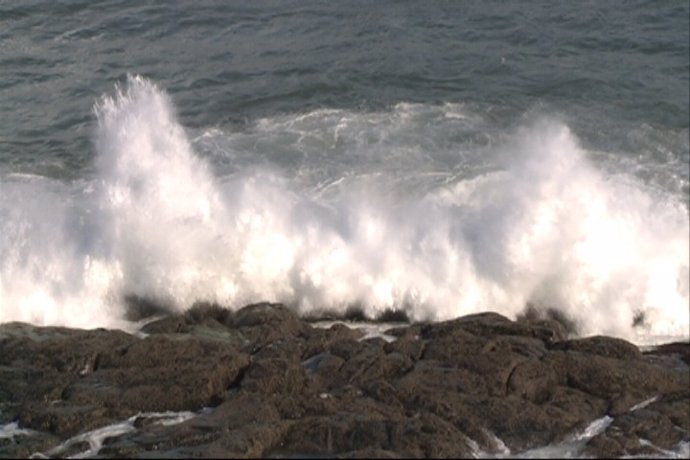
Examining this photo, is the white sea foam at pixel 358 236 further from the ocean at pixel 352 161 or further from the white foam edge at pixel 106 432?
the white foam edge at pixel 106 432

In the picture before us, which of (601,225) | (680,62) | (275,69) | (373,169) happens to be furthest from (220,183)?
(680,62)

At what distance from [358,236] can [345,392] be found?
705 centimetres

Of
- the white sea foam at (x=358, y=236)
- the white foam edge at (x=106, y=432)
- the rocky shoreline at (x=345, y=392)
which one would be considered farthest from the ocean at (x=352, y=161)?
the white foam edge at (x=106, y=432)

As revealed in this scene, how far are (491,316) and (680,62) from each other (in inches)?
498

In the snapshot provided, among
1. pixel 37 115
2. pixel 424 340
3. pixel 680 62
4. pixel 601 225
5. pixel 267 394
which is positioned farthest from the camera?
pixel 37 115

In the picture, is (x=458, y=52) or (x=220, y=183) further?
(x=458, y=52)

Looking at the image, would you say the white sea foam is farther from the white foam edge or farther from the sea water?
the white foam edge

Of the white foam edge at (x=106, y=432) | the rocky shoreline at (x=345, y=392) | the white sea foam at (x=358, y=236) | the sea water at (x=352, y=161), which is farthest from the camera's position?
the sea water at (x=352, y=161)

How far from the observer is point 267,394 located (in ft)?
51.0

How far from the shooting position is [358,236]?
22.1 m

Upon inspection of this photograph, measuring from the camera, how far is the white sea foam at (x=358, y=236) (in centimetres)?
2055

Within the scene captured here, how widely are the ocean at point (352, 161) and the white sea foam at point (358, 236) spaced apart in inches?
1.8

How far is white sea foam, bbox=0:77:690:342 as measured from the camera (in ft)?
67.4

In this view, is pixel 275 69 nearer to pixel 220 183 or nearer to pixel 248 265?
pixel 220 183
